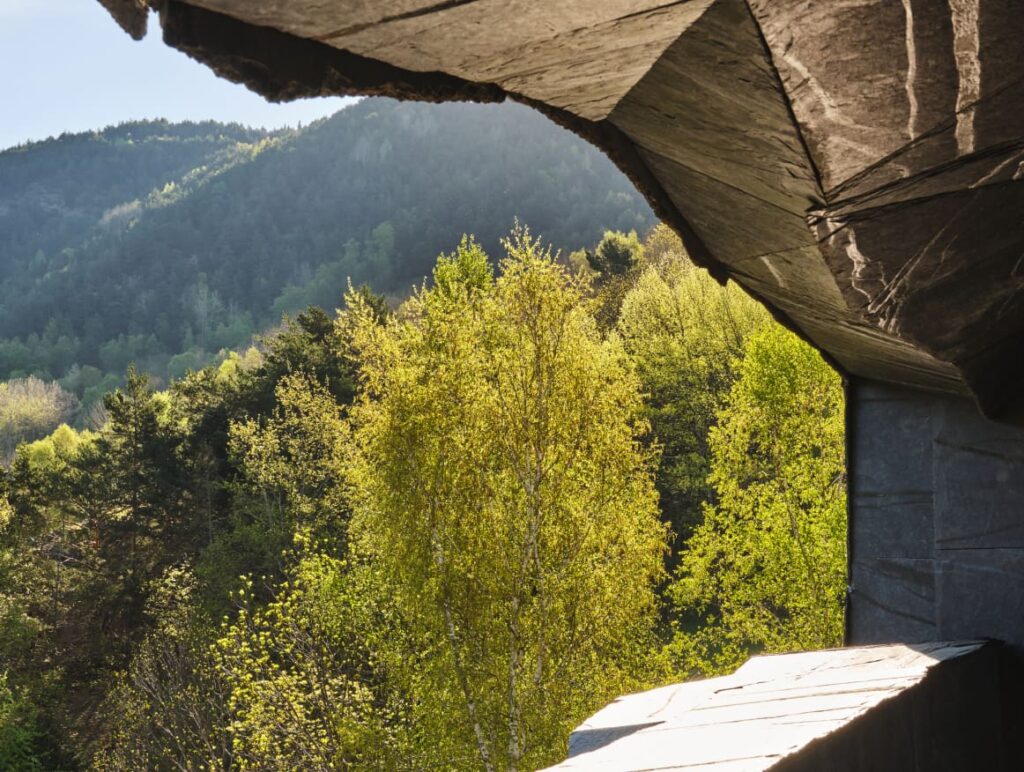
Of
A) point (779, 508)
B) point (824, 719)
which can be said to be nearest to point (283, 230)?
point (779, 508)

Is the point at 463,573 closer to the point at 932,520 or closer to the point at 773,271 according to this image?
the point at 932,520

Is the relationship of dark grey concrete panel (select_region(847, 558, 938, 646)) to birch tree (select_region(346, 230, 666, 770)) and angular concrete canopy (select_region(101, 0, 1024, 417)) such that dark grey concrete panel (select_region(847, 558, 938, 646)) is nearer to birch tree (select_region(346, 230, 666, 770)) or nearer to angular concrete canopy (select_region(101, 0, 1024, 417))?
angular concrete canopy (select_region(101, 0, 1024, 417))

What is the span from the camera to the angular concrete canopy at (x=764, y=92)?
131cm

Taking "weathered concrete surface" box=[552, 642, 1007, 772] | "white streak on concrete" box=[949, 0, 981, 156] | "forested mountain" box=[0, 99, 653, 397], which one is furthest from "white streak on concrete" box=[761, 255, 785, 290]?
"forested mountain" box=[0, 99, 653, 397]

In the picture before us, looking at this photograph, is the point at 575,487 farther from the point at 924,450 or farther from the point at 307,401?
the point at 307,401

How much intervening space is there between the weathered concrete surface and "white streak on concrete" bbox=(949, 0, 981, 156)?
3.54 feet

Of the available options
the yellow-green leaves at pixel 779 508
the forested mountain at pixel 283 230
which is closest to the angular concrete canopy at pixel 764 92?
the yellow-green leaves at pixel 779 508

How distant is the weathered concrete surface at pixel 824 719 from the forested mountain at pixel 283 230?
220 ft

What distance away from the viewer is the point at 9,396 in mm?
72938

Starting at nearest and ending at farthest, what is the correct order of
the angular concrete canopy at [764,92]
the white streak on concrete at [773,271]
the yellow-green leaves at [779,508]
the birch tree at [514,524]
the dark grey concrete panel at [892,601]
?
the angular concrete canopy at [764,92] < the white streak on concrete at [773,271] < the dark grey concrete panel at [892,601] < the birch tree at [514,524] < the yellow-green leaves at [779,508]

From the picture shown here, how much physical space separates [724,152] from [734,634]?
13121 mm

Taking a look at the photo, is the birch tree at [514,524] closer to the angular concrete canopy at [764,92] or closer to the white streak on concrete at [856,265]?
the white streak on concrete at [856,265]

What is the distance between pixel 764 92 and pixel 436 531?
34.8ft

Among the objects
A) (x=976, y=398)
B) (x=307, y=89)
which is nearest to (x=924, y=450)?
(x=976, y=398)
